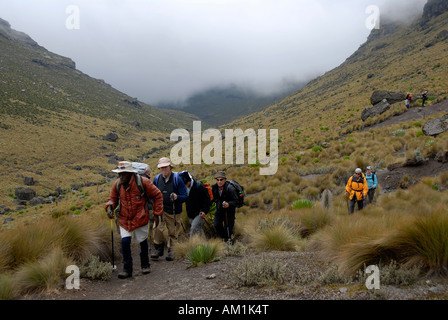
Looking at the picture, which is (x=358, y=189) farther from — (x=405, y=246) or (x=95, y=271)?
(x=95, y=271)

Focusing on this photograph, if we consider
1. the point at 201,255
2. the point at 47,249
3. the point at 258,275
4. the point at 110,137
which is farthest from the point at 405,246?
the point at 110,137

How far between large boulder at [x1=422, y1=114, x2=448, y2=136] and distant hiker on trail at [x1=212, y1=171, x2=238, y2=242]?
14.5 m

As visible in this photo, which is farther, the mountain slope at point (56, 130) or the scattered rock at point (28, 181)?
the mountain slope at point (56, 130)

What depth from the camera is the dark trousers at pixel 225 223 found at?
699cm

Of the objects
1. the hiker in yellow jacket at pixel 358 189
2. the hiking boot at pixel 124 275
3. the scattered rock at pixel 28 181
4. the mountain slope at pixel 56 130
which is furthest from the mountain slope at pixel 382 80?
the scattered rock at pixel 28 181

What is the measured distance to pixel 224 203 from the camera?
6.50 meters

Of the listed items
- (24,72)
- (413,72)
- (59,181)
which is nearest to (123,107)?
(24,72)

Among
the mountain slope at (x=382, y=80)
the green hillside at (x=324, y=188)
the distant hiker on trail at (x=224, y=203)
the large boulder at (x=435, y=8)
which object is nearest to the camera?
the green hillside at (x=324, y=188)

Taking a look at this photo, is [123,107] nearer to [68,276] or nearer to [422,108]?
[422,108]

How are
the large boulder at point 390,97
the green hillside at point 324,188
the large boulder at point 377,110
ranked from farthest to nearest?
the large boulder at point 390,97, the large boulder at point 377,110, the green hillside at point 324,188

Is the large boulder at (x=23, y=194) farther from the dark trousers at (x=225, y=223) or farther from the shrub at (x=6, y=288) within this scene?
the shrub at (x=6, y=288)

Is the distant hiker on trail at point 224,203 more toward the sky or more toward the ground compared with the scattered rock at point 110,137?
more toward the ground

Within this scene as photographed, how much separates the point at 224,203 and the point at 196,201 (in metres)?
0.76

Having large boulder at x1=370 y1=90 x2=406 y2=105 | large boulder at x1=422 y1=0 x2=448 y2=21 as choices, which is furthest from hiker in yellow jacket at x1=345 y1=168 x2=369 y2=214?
large boulder at x1=422 y1=0 x2=448 y2=21
